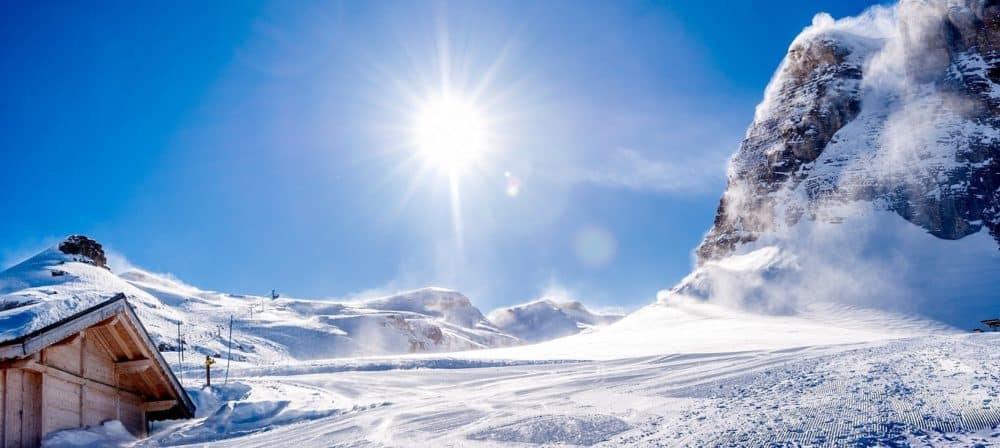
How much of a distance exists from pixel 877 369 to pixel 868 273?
49909mm

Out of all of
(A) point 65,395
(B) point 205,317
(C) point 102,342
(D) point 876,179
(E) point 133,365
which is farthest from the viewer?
(B) point 205,317

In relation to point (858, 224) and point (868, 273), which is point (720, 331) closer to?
point (868, 273)

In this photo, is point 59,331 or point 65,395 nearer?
point 59,331

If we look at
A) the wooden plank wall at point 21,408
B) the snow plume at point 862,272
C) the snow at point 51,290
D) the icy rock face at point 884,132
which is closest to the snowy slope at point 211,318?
the snow at point 51,290

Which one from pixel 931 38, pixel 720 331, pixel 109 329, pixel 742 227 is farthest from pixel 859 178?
pixel 109 329

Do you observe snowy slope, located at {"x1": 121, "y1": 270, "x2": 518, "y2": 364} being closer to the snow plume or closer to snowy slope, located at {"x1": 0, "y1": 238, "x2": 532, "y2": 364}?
snowy slope, located at {"x1": 0, "y1": 238, "x2": 532, "y2": 364}

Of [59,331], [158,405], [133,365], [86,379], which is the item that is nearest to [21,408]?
[59,331]

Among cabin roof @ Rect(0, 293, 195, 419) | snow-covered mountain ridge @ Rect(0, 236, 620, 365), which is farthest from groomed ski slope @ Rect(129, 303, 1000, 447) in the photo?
snow-covered mountain ridge @ Rect(0, 236, 620, 365)

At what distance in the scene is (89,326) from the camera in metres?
10.0

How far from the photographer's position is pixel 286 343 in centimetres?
6781

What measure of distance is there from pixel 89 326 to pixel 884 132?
75.4 meters

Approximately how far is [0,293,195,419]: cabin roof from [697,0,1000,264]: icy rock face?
205ft

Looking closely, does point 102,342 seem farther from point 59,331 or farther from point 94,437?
point 59,331

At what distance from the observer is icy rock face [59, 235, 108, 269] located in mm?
69188
